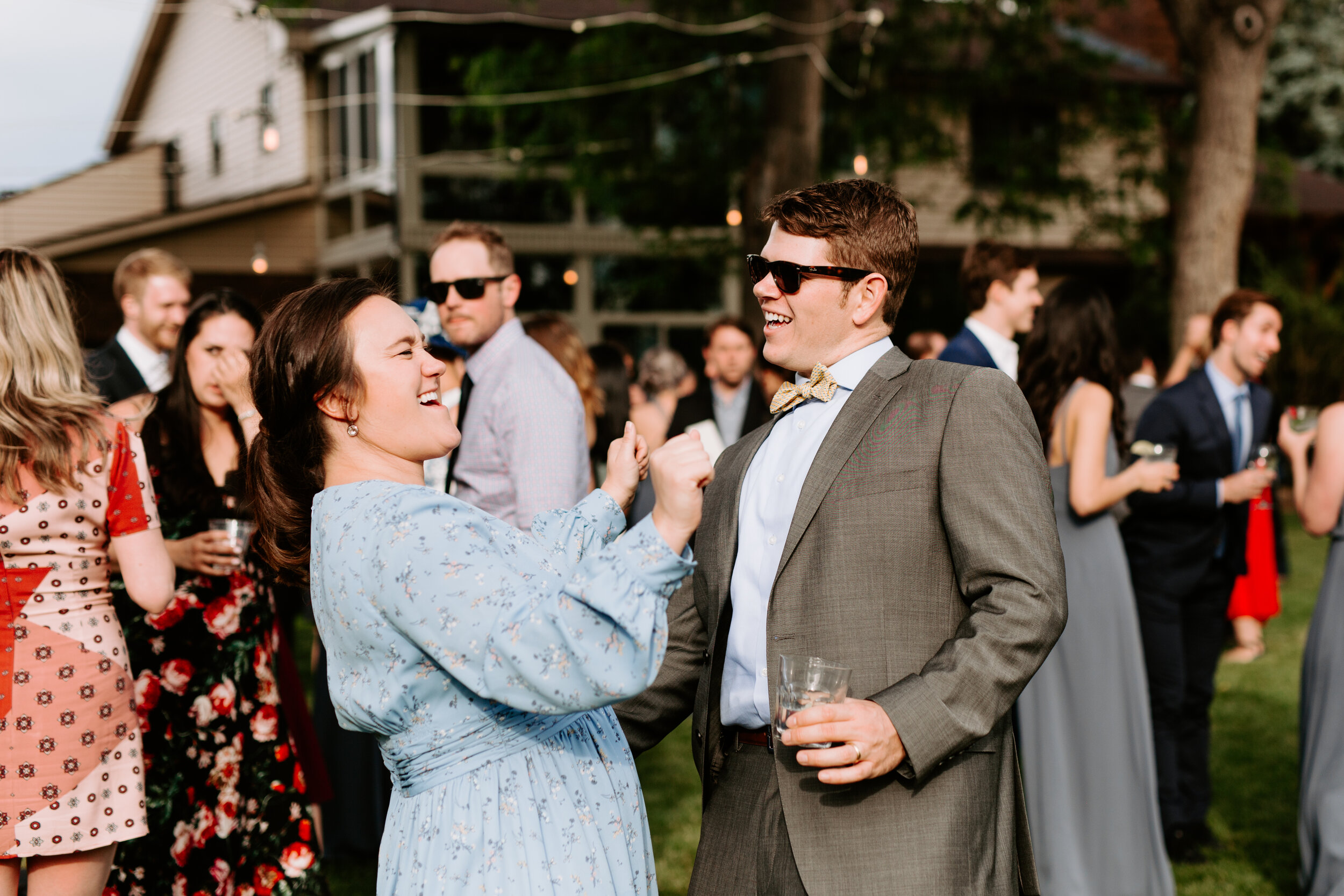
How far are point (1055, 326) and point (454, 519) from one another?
346cm

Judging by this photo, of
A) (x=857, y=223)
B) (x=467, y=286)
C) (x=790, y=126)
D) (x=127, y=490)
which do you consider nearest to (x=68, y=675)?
(x=127, y=490)

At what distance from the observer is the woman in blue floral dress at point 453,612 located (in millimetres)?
1829

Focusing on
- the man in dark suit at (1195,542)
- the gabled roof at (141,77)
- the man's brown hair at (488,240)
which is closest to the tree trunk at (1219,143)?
the man in dark suit at (1195,542)

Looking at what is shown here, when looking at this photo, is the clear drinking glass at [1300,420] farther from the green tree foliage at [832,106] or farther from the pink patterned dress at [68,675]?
the green tree foliage at [832,106]

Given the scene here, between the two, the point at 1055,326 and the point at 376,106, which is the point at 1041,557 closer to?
the point at 1055,326

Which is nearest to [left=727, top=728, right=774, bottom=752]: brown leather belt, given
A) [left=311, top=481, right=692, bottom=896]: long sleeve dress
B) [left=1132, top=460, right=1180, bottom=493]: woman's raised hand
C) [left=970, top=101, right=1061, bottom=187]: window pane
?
[left=311, top=481, right=692, bottom=896]: long sleeve dress

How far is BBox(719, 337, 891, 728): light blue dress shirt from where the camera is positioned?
249 centimetres

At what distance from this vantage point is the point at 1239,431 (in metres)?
5.72

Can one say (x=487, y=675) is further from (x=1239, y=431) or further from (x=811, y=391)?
(x=1239, y=431)

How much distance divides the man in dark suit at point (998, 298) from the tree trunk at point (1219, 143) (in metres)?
8.65

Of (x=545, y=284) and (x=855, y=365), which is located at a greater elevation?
(x=545, y=284)

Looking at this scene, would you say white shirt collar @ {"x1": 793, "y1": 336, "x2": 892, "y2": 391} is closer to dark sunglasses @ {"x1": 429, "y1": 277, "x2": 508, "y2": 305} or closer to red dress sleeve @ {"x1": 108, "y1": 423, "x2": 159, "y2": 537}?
red dress sleeve @ {"x1": 108, "y1": 423, "x2": 159, "y2": 537}

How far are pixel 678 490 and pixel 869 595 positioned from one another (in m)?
0.66

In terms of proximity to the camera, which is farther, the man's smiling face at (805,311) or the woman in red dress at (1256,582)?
the woman in red dress at (1256,582)
